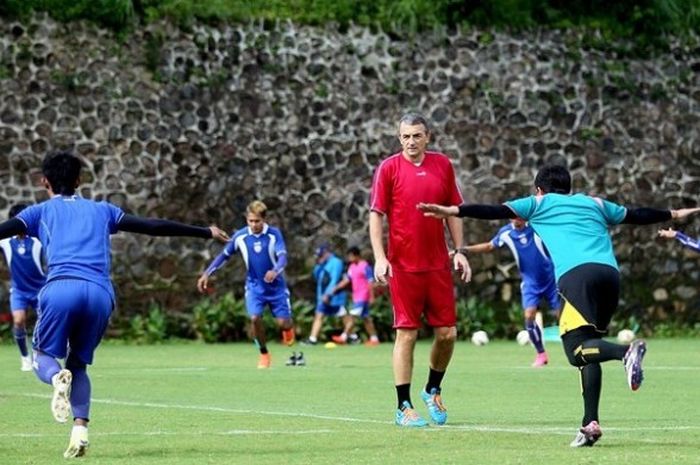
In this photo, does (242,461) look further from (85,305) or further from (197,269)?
(197,269)

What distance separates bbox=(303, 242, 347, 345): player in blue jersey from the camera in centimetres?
3400

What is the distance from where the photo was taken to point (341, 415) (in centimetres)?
1521

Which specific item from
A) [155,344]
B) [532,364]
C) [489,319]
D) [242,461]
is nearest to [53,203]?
[242,461]

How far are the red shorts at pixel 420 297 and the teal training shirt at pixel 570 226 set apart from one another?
6.09 ft

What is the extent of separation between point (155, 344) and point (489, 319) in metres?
6.51

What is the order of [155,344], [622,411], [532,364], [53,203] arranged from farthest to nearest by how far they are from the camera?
1. [155,344]
2. [532,364]
3. [622,411]
4. [53,203]

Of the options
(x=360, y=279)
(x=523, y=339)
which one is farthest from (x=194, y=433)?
(x=360, y=279)

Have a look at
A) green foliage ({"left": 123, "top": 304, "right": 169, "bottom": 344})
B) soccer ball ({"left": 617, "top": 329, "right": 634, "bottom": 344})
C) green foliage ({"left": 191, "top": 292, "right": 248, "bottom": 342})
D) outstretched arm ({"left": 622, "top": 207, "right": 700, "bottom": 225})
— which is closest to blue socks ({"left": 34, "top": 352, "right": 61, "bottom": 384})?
outstretched arm ({"left": 622, "top": 207, "right": 700, "bottom": 225})

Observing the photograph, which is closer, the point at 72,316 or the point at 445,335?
the point at 72,316

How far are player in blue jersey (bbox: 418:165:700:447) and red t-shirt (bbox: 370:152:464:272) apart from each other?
5.15 ft

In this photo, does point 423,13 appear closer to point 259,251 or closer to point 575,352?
point 259,251

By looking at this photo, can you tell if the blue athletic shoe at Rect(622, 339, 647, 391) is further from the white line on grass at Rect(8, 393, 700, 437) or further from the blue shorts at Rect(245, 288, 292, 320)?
the blue shorts at Rect(245, 288, 292, 320)

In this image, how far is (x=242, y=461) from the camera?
11070 millimetres

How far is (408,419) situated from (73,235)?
131 inches
